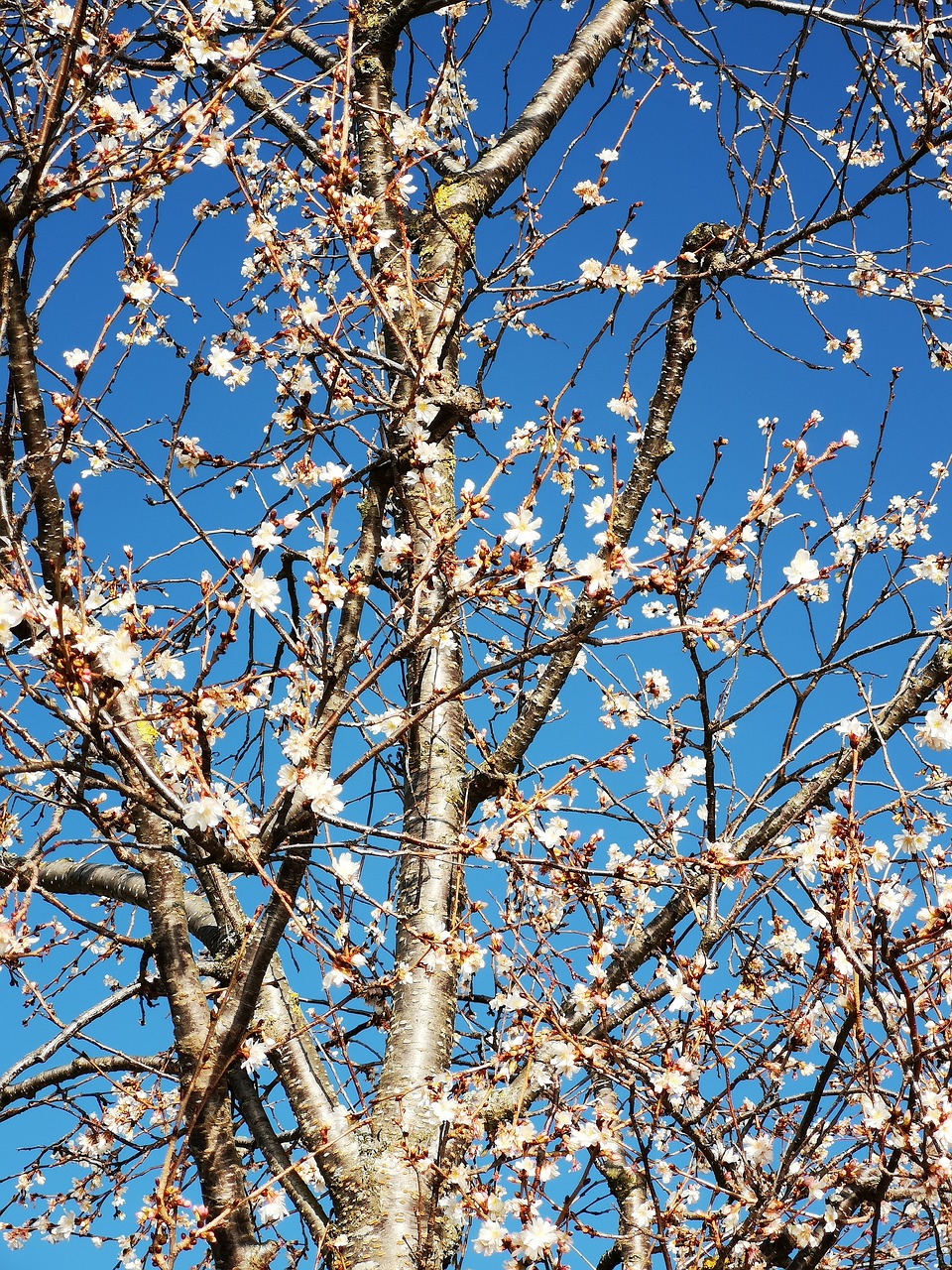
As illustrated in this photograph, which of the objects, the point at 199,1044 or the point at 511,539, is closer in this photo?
the point at 511,539

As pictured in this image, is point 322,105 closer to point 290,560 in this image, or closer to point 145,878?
point 290,560

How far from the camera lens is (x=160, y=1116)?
13.0 feet

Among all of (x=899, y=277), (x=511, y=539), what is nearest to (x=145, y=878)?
(x=511, y=539)

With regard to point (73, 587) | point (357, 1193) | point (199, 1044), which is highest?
point (73, 587)

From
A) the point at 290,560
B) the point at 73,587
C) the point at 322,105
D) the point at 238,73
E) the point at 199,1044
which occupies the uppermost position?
the point at 322,105

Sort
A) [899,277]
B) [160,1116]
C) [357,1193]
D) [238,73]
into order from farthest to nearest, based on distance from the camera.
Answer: [899,277]
[160,1116]
[357,1193]
[238,73]

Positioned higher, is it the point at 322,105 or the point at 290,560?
the point at 322,105

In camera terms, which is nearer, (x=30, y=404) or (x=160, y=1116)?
(x=30, y=404)

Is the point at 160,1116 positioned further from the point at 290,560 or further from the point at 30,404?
the point at 30,404

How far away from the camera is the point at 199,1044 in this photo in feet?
9.42

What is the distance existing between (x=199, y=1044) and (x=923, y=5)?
16.6 feet

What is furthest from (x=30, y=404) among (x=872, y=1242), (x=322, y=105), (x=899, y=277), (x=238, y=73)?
(x=899, y=277)

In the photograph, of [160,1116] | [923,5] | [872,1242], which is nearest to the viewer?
[872,1242]

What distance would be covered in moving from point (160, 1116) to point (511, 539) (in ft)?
→ 9.90
